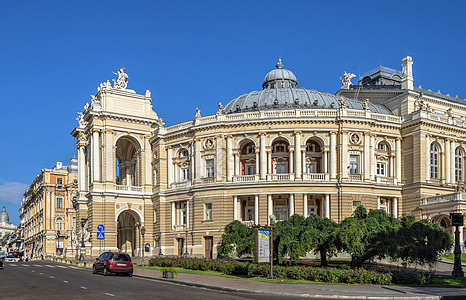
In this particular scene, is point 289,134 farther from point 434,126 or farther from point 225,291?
point 225,291

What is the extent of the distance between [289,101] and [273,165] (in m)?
9.82

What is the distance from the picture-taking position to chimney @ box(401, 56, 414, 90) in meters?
74.4

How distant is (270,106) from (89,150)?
25.1m

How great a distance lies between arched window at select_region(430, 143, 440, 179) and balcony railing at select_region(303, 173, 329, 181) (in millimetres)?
12606

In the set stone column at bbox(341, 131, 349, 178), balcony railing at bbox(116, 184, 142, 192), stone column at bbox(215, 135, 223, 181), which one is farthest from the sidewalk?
balcony railing at bbox(116, 184, 142, 192)

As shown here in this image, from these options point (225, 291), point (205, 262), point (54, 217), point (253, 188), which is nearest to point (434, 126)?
point (253, 188)

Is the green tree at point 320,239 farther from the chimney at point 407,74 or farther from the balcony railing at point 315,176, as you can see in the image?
the chimney at point 407,74

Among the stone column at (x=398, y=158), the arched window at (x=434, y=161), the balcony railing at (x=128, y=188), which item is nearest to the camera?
the arched window at (x=434, y=161)

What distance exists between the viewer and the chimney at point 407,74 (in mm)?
74438

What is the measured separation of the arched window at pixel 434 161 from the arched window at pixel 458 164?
11.8 ft

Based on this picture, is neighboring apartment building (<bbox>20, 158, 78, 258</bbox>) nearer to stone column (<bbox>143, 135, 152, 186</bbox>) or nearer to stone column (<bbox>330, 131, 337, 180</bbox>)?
stone column (<bbox>143, 135, 152, 186</bbox>)

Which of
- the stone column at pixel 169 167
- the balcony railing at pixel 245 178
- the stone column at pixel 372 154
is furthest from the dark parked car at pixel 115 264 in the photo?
the stone column at pixel 372 154

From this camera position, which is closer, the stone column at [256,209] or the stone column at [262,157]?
the stone column at [256,209]

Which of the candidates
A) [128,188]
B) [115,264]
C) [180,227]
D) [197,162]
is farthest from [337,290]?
[128,188]
